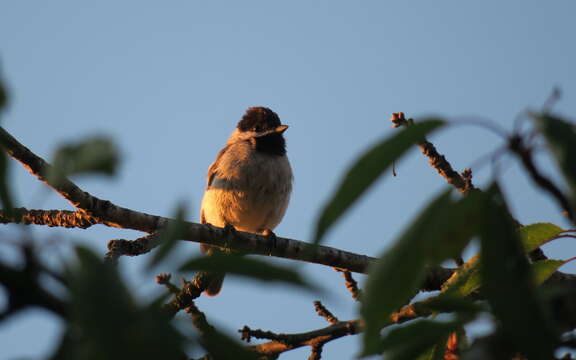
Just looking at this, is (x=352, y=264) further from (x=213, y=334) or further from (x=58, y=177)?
(x=58, y=177)

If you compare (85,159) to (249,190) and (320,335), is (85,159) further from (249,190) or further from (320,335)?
(249,190)

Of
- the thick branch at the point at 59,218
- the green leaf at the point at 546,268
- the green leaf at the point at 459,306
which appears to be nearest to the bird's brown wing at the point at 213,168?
the thick branch at the point at 59,218

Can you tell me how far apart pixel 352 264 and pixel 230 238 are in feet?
3.71

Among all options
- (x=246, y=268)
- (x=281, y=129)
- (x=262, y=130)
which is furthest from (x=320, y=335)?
(x=262, y=130)

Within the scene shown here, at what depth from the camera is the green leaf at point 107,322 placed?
1.03m

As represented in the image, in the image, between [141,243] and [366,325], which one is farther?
[141,243]

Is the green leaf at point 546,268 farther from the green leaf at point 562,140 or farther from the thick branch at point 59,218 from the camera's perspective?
the thick branch at point 59,218

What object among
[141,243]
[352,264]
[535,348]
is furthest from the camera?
[352,264]

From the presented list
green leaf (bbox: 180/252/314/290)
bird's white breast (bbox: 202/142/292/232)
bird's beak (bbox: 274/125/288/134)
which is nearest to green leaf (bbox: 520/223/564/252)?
green leaf (bbox: 180/252/314/290)

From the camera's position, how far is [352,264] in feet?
15.5

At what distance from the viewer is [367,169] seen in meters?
1.52

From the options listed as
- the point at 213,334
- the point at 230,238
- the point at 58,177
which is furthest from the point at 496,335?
the point at 230,238

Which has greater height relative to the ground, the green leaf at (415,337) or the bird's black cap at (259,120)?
the bird's black cap at (259,120)

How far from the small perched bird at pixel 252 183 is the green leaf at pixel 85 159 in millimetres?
6853
